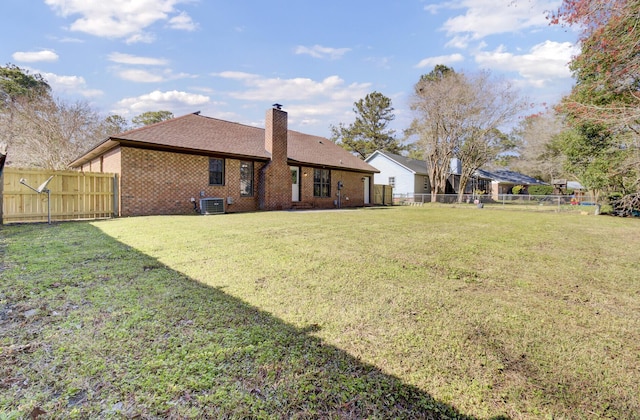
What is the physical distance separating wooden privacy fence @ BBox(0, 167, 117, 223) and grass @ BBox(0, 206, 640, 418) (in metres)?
5.31

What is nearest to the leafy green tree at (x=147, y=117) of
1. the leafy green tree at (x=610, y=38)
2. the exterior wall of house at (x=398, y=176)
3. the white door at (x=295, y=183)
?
the white door at (x=295, y=183)

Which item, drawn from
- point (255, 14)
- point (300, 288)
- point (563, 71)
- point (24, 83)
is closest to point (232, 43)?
point (255, 14)

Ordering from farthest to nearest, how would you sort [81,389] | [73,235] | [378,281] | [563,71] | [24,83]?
[24,83]
[563,71]
[73,235]
[378,281]
[81,389]

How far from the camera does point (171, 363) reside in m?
1.73

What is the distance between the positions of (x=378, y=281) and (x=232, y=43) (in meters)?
12.3

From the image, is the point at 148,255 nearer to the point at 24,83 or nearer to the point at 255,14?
the point at 255,14

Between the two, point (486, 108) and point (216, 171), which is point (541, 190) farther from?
point (216, 171)

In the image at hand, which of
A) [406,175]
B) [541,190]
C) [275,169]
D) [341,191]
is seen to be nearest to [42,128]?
[275,169]

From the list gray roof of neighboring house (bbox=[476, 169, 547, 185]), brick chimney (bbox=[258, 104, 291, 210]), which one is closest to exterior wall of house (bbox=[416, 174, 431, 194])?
gray roof of neighboring house (bbox=[476, 169, 547, 185])

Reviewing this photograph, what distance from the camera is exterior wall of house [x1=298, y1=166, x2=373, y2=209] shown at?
16.0 meters

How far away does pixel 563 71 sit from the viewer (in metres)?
13.3

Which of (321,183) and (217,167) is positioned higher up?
(217,167)

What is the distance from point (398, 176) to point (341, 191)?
11640 mm

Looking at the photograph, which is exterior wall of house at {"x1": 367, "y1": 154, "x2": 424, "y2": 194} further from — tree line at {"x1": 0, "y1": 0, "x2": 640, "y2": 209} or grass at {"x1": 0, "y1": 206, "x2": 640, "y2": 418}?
grass at {"x1": 0, "y1": 206, "x2": 640, "y2": 418}
